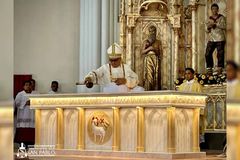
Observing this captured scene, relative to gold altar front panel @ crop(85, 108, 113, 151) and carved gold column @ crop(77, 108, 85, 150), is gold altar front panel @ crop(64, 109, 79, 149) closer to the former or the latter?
carved gold column @ crop(77, 108, 85, 150)

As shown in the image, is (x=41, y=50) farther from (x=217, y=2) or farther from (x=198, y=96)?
(x=198, y=96)

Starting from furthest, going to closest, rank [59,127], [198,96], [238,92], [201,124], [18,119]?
1. [18,119]
2. [201,124]
3. [59,127]
4. [198,96]
5. [238,92]

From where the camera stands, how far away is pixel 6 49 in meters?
1.62

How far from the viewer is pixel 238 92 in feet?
3.92

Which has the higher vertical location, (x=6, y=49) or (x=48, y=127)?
(x=6, y=49)

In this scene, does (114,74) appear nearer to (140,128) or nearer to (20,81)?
(140,128)

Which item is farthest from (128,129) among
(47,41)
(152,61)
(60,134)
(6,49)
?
(6,49)

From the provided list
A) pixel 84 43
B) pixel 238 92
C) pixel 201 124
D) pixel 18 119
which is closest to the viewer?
pixel 238 92

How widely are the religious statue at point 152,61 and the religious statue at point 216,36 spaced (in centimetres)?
125

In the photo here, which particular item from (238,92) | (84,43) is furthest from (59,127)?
(238,92)

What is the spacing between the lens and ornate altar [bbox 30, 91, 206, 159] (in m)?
9.91

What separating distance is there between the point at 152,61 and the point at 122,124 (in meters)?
4.29

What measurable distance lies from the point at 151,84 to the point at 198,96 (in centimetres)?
417

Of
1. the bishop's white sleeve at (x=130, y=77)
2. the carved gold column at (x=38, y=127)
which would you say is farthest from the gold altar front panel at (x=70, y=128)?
the bishop's white sleeve at (x=130, y=77)
